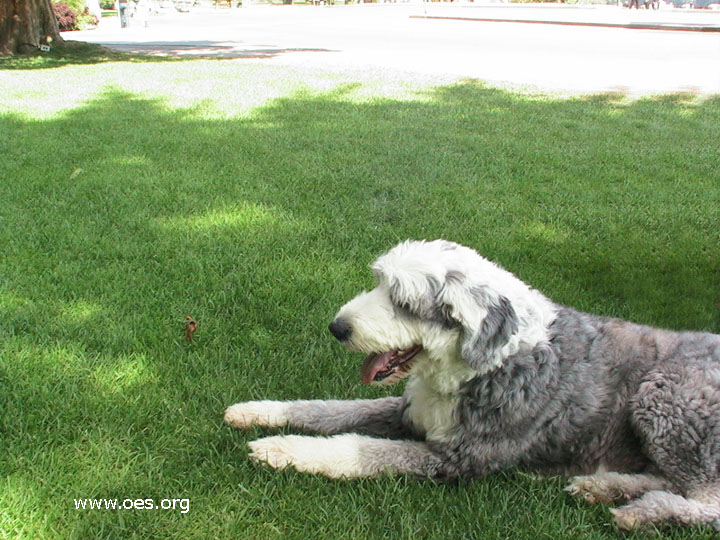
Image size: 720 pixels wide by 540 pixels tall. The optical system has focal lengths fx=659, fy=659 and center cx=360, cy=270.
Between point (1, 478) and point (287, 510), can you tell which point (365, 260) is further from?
point (1, 478)

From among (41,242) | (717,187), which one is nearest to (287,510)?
(41,242)

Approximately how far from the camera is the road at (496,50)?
13.0 meters

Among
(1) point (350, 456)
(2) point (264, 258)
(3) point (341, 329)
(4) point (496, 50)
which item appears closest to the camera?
(3) point (341, 329)

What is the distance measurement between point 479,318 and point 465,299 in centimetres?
9

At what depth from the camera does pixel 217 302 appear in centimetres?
416

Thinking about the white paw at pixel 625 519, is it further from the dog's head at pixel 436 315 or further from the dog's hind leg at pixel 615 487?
the dog's head at pixel 436 315

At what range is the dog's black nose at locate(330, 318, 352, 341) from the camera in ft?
8.76

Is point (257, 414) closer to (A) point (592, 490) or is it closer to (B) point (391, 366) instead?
(B) point (391, 366)

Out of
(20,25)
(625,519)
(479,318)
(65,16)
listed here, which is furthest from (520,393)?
(65,16)

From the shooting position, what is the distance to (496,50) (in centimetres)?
1797

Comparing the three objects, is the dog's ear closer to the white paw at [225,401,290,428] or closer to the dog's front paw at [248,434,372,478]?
the dog's front paw at [248,434,372,478]

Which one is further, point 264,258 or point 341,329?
point 264,258

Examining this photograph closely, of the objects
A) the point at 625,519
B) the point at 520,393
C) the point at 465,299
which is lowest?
the point at 625,519

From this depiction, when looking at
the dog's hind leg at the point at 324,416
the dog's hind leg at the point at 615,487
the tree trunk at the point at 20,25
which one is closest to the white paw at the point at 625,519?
the dog's hind leg at the point at 615,487
